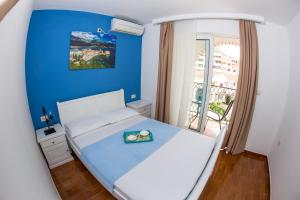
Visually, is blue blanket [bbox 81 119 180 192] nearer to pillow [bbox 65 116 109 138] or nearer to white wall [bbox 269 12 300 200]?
pillow [bbox 65 116 109 138]

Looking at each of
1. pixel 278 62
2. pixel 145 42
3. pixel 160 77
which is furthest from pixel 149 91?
pixel 278 62

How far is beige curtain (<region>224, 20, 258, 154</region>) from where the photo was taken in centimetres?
242

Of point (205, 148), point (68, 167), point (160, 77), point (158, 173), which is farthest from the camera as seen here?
point (160, 77)

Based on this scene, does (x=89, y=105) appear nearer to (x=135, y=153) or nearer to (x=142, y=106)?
(x=142, y=106)

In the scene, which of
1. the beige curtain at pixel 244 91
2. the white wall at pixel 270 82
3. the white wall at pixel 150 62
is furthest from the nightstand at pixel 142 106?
the white wall at pixel 270 82

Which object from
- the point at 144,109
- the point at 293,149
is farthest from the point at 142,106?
the point at 293,149

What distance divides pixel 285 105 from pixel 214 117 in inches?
50.3

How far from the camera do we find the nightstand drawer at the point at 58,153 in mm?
2224

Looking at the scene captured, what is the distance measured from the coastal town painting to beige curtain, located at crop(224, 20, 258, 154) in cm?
256

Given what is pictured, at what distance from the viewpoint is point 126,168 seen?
1.64m

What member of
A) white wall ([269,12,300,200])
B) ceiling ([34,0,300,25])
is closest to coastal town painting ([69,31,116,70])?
ceiling ([34,0,300,25])

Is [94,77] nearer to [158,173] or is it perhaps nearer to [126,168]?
[126,168]

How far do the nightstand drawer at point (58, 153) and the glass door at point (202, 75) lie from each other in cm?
279

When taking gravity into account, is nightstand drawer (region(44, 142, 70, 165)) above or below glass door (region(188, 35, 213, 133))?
below
